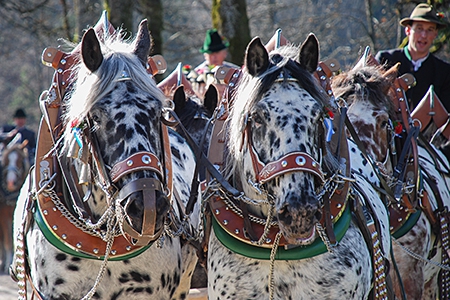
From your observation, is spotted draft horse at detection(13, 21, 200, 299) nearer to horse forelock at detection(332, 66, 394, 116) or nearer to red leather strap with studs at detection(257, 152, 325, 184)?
red leather strap with studs at detection(257, 152, 325, 184)

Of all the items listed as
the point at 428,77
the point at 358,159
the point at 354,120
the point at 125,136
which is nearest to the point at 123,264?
the point at 125,136

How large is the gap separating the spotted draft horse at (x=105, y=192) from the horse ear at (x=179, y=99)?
1495 millimetres

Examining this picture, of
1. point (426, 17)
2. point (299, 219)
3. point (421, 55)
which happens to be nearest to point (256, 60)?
point (299, 219)

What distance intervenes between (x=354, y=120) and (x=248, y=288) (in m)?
1.89

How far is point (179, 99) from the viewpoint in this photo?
5.42 meters

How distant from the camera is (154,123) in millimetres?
3328

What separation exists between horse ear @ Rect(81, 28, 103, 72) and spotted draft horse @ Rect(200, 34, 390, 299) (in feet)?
2.42

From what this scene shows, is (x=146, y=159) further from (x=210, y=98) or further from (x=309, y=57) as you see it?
(x=210, y=98)

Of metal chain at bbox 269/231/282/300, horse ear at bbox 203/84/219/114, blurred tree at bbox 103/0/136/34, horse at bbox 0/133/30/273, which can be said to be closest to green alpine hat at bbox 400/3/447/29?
horse ear at bbox 203/84/219/114

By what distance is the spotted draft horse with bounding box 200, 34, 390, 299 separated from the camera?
308 centimetres

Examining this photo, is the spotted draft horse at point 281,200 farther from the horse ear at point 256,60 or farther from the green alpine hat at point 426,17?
the green alpine hat at point 426,17

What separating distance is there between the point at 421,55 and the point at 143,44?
3.79 m

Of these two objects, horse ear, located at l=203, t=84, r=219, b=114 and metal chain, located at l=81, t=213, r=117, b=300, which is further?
horse ear, located at l=203, t=84, r=219, b=114

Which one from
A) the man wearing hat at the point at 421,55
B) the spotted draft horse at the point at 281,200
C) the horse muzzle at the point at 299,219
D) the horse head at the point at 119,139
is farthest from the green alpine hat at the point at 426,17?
the horse muzzle at the point at 299,219
